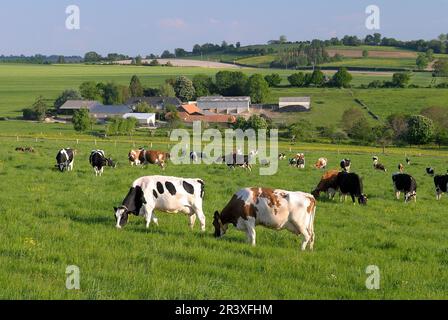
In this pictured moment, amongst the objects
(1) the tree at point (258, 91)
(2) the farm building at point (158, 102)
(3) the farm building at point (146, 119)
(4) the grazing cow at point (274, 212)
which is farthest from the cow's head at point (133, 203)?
(1) the tree at point (258, 91)

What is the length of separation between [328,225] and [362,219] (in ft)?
6.26

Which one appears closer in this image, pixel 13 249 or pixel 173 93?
pixel 13 249

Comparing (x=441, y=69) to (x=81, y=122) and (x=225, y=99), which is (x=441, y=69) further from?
(x=81, y=122)

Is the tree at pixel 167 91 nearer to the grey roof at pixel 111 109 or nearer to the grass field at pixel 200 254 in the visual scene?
the grey roof at pixel 111 109

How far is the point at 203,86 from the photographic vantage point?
466 ft

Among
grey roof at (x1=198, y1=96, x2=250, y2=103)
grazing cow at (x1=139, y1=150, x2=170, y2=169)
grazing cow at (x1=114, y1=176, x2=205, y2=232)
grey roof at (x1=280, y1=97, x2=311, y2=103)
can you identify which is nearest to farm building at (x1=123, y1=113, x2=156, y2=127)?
grey roof at (x1=198, y1=96, x2=250, y2=103)

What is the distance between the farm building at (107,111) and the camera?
104 metres

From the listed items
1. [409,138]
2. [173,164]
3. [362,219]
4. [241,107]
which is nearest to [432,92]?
[241,107]

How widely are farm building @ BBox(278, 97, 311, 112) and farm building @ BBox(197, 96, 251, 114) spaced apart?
7712mm

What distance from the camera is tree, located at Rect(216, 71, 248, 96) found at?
13802cm

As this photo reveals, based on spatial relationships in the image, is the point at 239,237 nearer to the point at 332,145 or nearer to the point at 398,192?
the point at 398,192

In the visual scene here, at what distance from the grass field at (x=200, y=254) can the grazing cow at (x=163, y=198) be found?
398 millimetres

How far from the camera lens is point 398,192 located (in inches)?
→ 884

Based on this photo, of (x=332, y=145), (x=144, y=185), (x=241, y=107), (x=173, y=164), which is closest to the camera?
(x=144, y=185)
